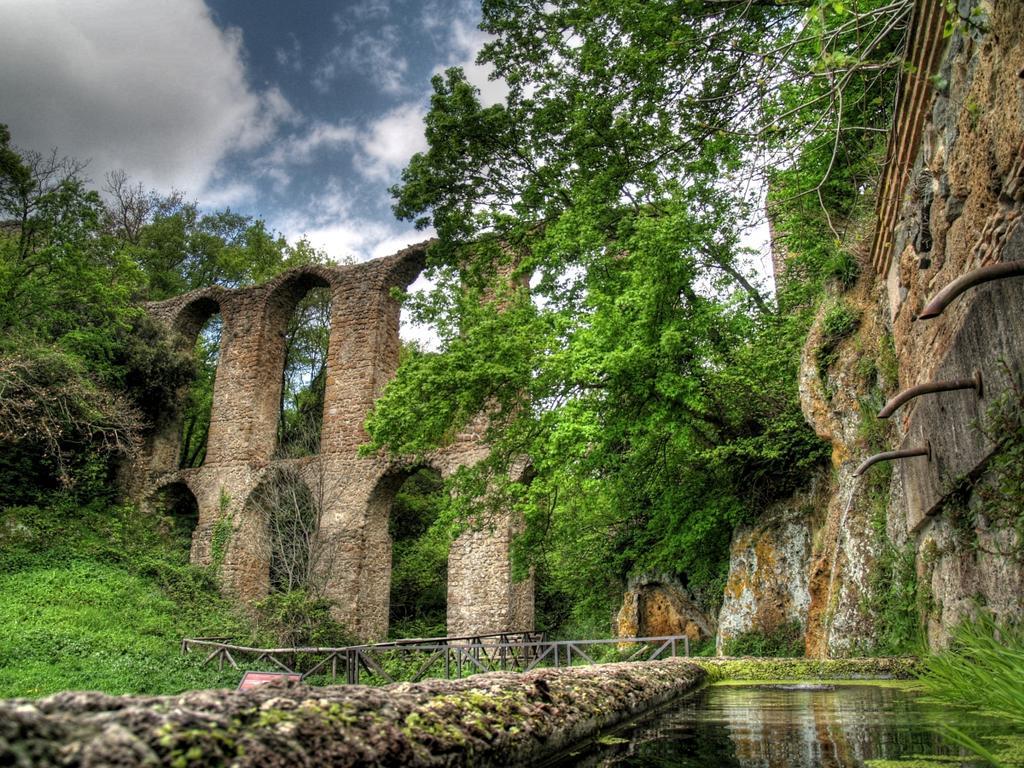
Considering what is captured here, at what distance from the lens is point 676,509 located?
10.8m

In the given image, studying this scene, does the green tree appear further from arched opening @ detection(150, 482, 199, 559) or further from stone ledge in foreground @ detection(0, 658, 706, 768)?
arched opening @ detection(150, 482, 199, 559)

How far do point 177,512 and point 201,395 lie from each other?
4.98 m

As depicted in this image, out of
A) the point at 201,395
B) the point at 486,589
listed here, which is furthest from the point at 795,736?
the point at 201,395

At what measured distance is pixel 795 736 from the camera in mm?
1755

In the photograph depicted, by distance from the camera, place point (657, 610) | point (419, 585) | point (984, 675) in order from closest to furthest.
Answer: point (984, 675)
point (657, 610)
point (419, 585)

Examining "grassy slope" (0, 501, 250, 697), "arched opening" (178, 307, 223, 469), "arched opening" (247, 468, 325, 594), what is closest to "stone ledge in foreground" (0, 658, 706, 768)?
"grassy slope" (0, 501, 250, 697)

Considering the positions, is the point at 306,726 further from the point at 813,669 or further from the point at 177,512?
the point at 177,512

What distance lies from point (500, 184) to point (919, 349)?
980cm

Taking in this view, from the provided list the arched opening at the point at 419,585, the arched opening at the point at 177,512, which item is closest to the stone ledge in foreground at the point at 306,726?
the arched opening at the point at 419,585

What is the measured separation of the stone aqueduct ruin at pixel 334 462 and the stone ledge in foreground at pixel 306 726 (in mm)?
14065

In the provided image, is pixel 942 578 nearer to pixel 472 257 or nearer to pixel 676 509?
pixel 676 509

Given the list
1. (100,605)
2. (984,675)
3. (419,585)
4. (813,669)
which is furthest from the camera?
(419,585)

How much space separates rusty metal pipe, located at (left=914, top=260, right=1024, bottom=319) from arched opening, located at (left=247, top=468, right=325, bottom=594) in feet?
53.1

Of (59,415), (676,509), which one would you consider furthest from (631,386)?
(59,415)
